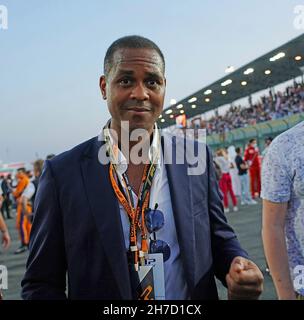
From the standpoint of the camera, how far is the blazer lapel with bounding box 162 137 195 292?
91cm

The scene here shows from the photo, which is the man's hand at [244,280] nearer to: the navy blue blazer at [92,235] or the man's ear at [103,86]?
the navy blue blazer at [92,235]

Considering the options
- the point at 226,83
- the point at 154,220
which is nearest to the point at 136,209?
the point at 154,220

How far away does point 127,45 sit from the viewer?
934 mm

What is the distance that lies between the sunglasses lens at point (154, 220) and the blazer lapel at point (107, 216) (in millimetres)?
69

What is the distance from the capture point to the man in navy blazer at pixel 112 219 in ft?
2.87

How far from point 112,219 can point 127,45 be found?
0.39 m

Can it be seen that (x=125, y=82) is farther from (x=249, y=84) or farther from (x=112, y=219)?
(x=249, y=84)

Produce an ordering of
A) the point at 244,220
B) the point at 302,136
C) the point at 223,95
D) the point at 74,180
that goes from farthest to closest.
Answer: the point at 244,220, the point at 223,95, the point at 302,136, the point at 74,180

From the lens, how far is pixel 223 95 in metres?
1.36

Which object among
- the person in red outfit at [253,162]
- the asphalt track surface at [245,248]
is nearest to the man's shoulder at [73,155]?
the asphalt track surface at [245,248]

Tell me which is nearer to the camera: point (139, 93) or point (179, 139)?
point (139, 93)
